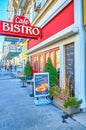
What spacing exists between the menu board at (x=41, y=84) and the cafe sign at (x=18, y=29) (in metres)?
3.26

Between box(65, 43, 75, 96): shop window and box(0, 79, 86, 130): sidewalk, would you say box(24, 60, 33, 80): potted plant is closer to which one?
box(65, 43, 75, 96): shop window

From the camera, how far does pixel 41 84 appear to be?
7852mm

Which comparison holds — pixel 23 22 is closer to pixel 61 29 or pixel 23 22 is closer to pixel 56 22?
pixel 56 22

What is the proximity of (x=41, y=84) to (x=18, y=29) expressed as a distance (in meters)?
3.78

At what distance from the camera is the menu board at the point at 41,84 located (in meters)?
7.75

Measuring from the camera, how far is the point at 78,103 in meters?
6.07

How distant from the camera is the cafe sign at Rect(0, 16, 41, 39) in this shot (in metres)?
9.41

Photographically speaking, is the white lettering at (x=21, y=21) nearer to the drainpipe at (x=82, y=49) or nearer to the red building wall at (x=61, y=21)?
the red building wall at (x=61, y=21)

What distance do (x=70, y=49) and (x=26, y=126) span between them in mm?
3842

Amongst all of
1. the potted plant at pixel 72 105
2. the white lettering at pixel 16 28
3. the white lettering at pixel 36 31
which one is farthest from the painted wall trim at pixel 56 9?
the potted plant at pixel 72 105

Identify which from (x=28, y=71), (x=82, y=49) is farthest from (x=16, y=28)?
(x=28, y=71)

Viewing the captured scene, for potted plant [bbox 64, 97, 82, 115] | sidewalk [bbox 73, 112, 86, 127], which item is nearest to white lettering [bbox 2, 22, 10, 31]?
potted plant [bbox 64, 97, 82, 115]

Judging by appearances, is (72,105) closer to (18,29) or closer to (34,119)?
(34,119)

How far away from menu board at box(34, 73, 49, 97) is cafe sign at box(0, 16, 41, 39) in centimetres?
326
